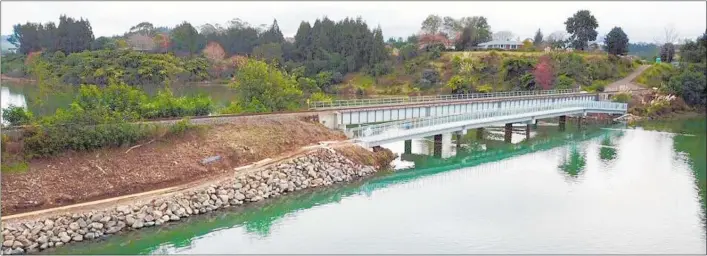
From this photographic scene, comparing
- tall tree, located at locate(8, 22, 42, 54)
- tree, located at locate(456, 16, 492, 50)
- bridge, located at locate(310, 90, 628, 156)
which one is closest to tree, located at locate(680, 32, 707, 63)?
bridge, located at locate(310, 90, 628, 156)

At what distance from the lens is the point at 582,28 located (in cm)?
9275

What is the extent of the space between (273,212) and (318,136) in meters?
9.81

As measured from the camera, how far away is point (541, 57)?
273 feet

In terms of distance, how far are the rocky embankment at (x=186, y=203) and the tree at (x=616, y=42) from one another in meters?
69.9

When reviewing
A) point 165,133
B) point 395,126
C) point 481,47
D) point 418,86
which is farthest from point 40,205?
point 481,47

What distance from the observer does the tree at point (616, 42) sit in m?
88.3

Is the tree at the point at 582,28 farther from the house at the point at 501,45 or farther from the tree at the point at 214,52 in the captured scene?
the tree at the point at 214,52

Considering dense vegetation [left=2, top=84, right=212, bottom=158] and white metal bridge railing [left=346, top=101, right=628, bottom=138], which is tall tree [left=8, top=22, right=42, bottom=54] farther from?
white metal bridge railing [left=346, top=101, right=628, bottom=138]

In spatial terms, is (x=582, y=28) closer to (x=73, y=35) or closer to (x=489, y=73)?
(x=489, y=73)

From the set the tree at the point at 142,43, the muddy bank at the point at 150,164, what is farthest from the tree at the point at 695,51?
the tree at the point at 142,43

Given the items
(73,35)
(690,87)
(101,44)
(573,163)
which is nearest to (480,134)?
(573,163)

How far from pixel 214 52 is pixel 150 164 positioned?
79.8 meters

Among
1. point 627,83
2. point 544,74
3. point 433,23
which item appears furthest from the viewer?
point 433,23

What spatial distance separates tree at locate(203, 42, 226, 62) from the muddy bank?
71117 mm
